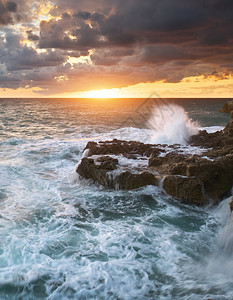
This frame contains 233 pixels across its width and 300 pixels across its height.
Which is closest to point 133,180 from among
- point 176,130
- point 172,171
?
point 172,171

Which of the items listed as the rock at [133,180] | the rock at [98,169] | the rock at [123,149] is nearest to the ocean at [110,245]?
the rock at [133,180]

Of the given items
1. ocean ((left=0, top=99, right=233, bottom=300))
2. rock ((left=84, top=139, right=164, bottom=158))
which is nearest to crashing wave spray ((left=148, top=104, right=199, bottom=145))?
rock ((left=84, top=139, right=164, bottom=158))

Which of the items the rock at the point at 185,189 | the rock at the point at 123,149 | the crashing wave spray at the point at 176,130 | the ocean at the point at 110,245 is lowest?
the ocean at the point at 110,245

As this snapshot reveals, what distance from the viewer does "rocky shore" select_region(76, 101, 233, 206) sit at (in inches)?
297

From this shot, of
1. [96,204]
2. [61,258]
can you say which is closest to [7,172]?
[96,204]

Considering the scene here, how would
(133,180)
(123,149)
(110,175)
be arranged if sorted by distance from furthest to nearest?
(123,149) < (110,175) < (133,180)

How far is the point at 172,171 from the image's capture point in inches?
324

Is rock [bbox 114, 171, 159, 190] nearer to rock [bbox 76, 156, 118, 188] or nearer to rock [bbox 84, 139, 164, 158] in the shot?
rock [bbox 76, 156, 118, 188]

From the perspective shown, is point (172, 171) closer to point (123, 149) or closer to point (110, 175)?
point (110, 175)

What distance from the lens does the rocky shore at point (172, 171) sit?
754 cm

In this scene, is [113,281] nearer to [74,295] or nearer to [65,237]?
[74,295]

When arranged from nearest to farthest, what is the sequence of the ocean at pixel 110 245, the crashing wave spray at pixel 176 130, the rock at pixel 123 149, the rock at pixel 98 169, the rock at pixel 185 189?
the ocean at pixel 110 245, the rock at pixel 185 189, the rock at pixel 98 169, the rock at pixel 123 149, the crashing wave spray at pixel 176 130

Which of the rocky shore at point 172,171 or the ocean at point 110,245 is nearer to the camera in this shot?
the ocean at point 110,245

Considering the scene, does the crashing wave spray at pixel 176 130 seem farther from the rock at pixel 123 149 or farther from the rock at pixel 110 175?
the rock at pixel 110 175
